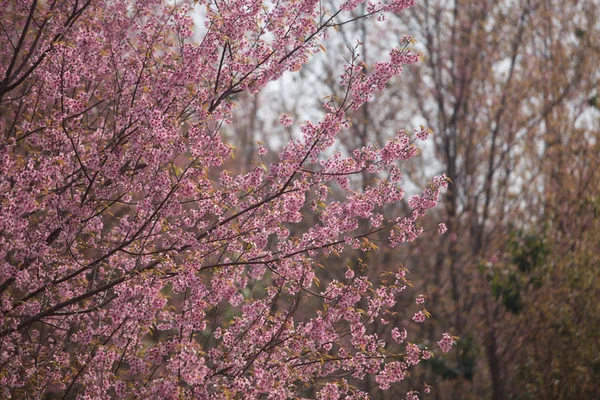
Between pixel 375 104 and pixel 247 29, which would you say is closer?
pixel 247 29

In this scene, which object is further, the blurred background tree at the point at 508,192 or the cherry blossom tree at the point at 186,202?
the blurred background tree at the point at 508,192

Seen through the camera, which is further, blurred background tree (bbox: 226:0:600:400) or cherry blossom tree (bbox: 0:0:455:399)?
blurred background tree (bbox: 226:0:600:400)

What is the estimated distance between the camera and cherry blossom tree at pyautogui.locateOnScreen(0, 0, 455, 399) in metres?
4.49

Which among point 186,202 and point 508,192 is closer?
point 186,202

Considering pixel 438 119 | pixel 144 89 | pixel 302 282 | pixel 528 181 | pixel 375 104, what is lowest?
pixel 302 282

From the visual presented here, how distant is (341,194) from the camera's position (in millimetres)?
18688

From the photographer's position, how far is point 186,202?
484cm

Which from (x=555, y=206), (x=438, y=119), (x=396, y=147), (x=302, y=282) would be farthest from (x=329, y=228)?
(x=438, y=119)

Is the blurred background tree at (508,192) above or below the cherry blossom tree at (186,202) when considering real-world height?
above

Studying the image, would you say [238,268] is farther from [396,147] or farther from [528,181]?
[528,181]

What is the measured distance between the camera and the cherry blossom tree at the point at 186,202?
4492 mm

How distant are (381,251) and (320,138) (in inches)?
391

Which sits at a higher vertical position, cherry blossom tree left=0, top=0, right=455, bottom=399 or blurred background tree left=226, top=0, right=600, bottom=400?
blurred background tree left=226, top=0, right=600, bottom=400

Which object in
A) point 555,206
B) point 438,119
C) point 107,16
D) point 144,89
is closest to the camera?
point 144,89
